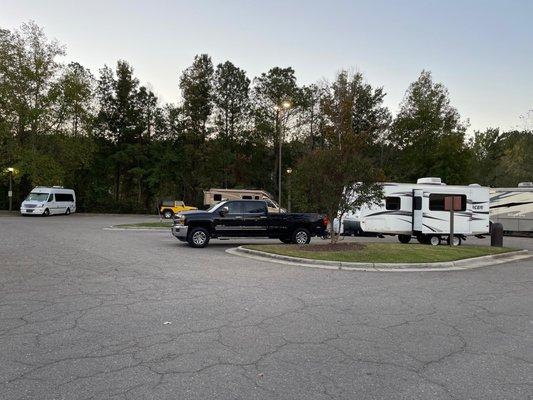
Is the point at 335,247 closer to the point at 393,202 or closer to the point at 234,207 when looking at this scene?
the point at 234,207

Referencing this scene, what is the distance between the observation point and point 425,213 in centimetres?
1938

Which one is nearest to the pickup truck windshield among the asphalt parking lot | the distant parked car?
the distant parked car

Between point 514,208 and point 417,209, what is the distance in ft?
37.6

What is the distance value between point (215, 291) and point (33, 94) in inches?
1526

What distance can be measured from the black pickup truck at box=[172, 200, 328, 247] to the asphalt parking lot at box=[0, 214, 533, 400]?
540cm

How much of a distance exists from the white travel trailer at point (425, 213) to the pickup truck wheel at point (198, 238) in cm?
806

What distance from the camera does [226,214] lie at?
54.1 ft

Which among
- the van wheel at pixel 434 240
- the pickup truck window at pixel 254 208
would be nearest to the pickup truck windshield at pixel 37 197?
the pickup truck window at pixel 254 208

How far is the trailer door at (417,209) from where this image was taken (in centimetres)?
1941

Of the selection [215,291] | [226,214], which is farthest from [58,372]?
[226,214]

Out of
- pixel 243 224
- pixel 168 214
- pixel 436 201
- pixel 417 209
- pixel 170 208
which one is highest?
pixel 436 201

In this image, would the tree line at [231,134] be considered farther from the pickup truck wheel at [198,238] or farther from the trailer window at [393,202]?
the pickup truck wheel at [198,238]

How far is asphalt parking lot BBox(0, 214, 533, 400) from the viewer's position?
161 inches

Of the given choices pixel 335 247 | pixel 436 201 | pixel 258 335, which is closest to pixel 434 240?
pixel 436 201
